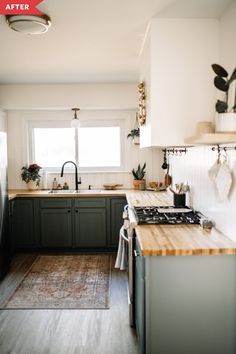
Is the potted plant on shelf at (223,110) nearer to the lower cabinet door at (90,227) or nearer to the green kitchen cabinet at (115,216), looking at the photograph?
the green kitchen cabinet at (115,216)

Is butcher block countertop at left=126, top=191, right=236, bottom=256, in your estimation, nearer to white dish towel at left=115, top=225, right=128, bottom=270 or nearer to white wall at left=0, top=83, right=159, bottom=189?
white dish towel at left=115, top=225, right=128, bottom=270

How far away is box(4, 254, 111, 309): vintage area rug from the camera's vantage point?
300 centimetres

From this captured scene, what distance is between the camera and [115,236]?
172 inches

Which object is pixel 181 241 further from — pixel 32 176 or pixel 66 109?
pixel 66 109

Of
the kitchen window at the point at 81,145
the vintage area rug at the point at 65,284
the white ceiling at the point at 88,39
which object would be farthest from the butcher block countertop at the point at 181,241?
the kitchen window at the point at 81,145

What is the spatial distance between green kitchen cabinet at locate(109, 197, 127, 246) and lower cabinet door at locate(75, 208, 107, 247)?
10 cm

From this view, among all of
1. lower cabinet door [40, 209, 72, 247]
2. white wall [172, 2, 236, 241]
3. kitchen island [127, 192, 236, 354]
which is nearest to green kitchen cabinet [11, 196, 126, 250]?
lower cabinet door [40, 209, 72, 247]

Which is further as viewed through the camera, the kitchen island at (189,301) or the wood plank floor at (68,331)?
the wood plank floor at (68,331)

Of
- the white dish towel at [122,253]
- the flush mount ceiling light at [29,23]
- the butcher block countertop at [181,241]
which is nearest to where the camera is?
the butcher block countertop at [181,241]

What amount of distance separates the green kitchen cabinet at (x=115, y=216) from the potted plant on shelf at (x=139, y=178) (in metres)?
0.40

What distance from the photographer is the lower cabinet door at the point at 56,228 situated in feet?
14.2

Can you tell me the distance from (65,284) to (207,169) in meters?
1.99

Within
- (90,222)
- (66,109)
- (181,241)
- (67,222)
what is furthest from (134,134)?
(181,241)

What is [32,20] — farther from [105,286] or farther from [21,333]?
[105,286]
